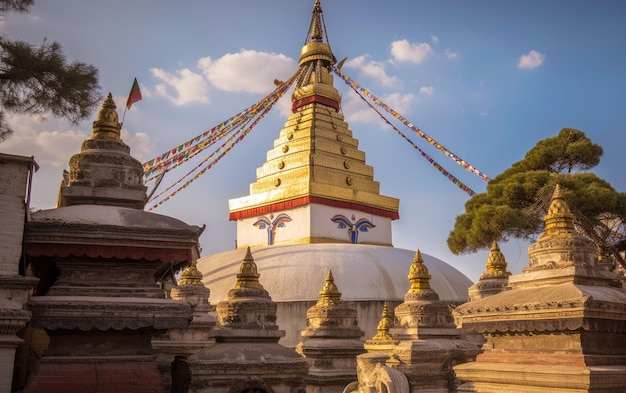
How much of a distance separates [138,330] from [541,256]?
18.0ft

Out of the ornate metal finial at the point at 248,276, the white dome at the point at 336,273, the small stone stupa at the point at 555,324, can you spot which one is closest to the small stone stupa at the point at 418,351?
the small stone stupa at the point at 555,324

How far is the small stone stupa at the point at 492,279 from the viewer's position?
14211 mm

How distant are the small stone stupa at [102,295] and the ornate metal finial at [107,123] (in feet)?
3.80

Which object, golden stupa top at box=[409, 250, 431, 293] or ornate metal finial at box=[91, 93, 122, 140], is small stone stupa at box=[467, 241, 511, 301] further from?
ornate metal finial at box=[91, 93, 122, 140]

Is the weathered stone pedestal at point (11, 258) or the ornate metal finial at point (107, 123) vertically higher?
the ornate metal finial at point (107, 123)

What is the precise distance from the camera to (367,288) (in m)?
19.2

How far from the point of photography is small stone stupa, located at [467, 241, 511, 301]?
46.6 ft

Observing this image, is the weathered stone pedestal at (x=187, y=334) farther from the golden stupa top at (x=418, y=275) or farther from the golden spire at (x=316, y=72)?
the golden spire at (x=316, y=72)

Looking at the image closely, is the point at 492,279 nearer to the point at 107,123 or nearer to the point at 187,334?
the point at 187,334

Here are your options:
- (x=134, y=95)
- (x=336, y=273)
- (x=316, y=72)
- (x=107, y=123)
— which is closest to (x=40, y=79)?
(x=107, y=123)

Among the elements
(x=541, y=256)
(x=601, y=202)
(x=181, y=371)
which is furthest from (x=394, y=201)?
(x=541, y=256)

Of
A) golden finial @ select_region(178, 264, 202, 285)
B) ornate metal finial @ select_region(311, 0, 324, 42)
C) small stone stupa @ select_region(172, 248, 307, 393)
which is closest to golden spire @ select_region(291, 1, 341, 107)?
ornate metal finial @ select_region(311, 0, 324, 42)

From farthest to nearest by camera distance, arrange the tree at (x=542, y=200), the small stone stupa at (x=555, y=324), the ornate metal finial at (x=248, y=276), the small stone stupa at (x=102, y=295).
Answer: the tree at (x=542, y=200) → the ornate metal finial at (x=248, y=276) → the small stone stupa at (x=102, y=295) → the small stone stupa at (x=555, y=324)

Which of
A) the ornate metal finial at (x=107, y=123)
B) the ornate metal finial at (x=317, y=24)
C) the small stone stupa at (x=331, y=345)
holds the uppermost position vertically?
the ornate metal finial at (x=317, y=24)
